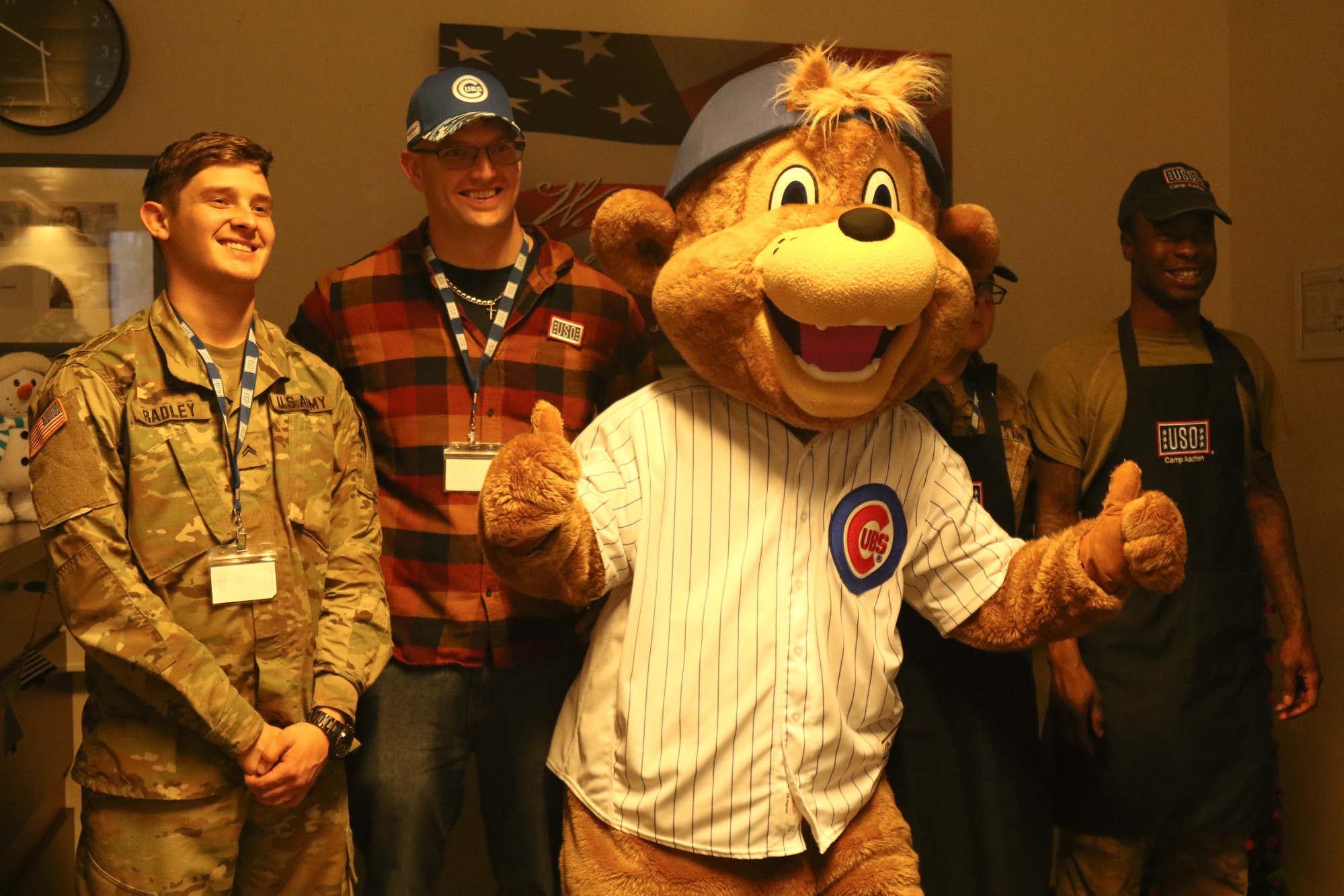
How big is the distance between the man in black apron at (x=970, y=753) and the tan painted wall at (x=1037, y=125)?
Answer: 956mm

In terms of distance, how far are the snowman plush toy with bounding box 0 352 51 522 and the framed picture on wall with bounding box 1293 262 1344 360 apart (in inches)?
113

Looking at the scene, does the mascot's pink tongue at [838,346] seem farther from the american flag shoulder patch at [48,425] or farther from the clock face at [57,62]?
the clock face at [57,62]

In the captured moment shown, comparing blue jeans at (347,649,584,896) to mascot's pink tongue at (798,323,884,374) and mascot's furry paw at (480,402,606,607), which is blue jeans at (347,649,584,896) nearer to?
mascot's furry paw at (480,402,606,607)

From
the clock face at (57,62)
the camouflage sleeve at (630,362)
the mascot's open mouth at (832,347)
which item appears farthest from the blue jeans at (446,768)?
the clock face at (57,62)

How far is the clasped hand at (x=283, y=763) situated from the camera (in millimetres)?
1509

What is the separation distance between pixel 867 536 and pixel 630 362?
2.17 feet

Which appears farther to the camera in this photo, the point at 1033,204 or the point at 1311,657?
the point at 1033,204

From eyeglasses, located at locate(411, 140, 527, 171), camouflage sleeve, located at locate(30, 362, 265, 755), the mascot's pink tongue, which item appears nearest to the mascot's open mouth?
the mascot's pink tongue

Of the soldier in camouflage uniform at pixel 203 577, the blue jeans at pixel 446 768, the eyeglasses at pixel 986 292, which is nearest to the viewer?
the soldier in camouflage uniform at pixel 203 577

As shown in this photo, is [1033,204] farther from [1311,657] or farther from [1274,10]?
[1311,657]

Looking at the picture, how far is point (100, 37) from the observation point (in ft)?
7.69

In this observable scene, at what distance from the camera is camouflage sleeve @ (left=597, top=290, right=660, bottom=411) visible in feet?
6.57

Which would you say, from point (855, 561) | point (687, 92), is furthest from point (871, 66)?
point (687, 92)

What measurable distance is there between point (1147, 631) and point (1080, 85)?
1513mm
